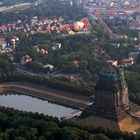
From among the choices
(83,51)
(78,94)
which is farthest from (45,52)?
(78,94)

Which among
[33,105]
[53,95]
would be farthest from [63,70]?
[33,105]

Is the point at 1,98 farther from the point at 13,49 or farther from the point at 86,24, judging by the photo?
the point at 86,24

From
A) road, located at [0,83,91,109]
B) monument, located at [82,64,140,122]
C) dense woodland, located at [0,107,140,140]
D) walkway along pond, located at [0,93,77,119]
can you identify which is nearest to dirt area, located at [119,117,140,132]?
monument, located at [82,64,140,122]

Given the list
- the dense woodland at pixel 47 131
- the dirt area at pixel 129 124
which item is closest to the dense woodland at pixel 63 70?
the dense woodland at pixel 47 131

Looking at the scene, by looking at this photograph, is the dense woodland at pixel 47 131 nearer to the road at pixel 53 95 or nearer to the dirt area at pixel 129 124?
the dirt area at pixel 129 124

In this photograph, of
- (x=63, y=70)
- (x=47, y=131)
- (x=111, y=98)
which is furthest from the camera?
(x=63, y=70)

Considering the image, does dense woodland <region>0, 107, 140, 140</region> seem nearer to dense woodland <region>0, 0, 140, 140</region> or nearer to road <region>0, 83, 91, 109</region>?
dense woodland <region>0, 0, 140, 140</region>

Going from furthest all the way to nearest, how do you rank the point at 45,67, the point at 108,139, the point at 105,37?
the point at 105,37 < the point at 45,67 < the point at 108,139

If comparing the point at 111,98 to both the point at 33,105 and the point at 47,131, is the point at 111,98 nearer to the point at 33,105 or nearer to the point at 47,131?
the point at 47,131
